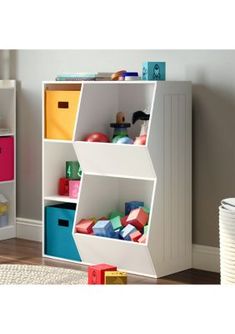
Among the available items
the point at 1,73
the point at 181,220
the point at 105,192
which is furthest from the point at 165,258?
the point at 1,73

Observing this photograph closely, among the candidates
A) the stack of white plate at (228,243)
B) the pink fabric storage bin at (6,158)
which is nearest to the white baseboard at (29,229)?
the pink fabric storage bin at (6,158)

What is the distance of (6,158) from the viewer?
167 inches

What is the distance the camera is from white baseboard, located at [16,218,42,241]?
14.0 feet

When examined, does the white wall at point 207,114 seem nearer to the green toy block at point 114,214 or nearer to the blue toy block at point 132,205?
the blue toy block at point 132,205

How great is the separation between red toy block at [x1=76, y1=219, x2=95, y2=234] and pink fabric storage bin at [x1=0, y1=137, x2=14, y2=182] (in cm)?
88

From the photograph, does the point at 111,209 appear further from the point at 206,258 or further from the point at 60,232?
the point at 206,258

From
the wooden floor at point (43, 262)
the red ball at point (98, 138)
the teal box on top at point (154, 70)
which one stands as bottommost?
the wooden floor at point (43, 262)

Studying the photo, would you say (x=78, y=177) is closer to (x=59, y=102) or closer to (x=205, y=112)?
(x=59, y=102)

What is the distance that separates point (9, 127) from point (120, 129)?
1.05 meters

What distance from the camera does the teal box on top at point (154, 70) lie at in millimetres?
3326

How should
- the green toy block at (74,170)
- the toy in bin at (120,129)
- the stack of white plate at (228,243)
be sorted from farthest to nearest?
the green toy block at (74,170), the toy in bin at (120,129), the stack of white plate at (228,243)

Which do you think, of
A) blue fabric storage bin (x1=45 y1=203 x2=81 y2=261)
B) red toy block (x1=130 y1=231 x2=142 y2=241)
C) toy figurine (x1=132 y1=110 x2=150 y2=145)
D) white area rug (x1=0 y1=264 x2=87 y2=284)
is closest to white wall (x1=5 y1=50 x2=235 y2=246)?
toy figurine (x1=132 y1=110 x2=150 y2=145)

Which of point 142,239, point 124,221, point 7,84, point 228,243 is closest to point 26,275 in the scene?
point 228,243

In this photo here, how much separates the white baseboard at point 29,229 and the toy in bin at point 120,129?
1.03 meters
